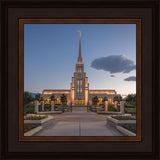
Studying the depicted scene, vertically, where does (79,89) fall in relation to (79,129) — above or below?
above

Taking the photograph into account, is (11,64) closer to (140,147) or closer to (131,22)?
(131,22)

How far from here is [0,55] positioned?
16.9 ft

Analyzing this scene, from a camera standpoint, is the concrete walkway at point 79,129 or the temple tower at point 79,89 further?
the temple tower at point 79,89

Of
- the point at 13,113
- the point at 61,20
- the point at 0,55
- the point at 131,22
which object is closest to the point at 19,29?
the point at 0,55

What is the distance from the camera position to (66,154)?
5.01 m

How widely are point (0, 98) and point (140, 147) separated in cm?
456

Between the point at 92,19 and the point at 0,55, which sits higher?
the point at 92,19

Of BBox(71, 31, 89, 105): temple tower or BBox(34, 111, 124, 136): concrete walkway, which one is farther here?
BBox(71, 31, 89, 105): temple tower

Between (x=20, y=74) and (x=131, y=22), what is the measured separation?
410cm

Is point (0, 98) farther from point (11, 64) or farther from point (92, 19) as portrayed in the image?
point (92, 19)

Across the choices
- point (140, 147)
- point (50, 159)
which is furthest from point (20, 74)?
point (140, 147)

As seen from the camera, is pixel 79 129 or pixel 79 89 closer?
pixel 79 129
